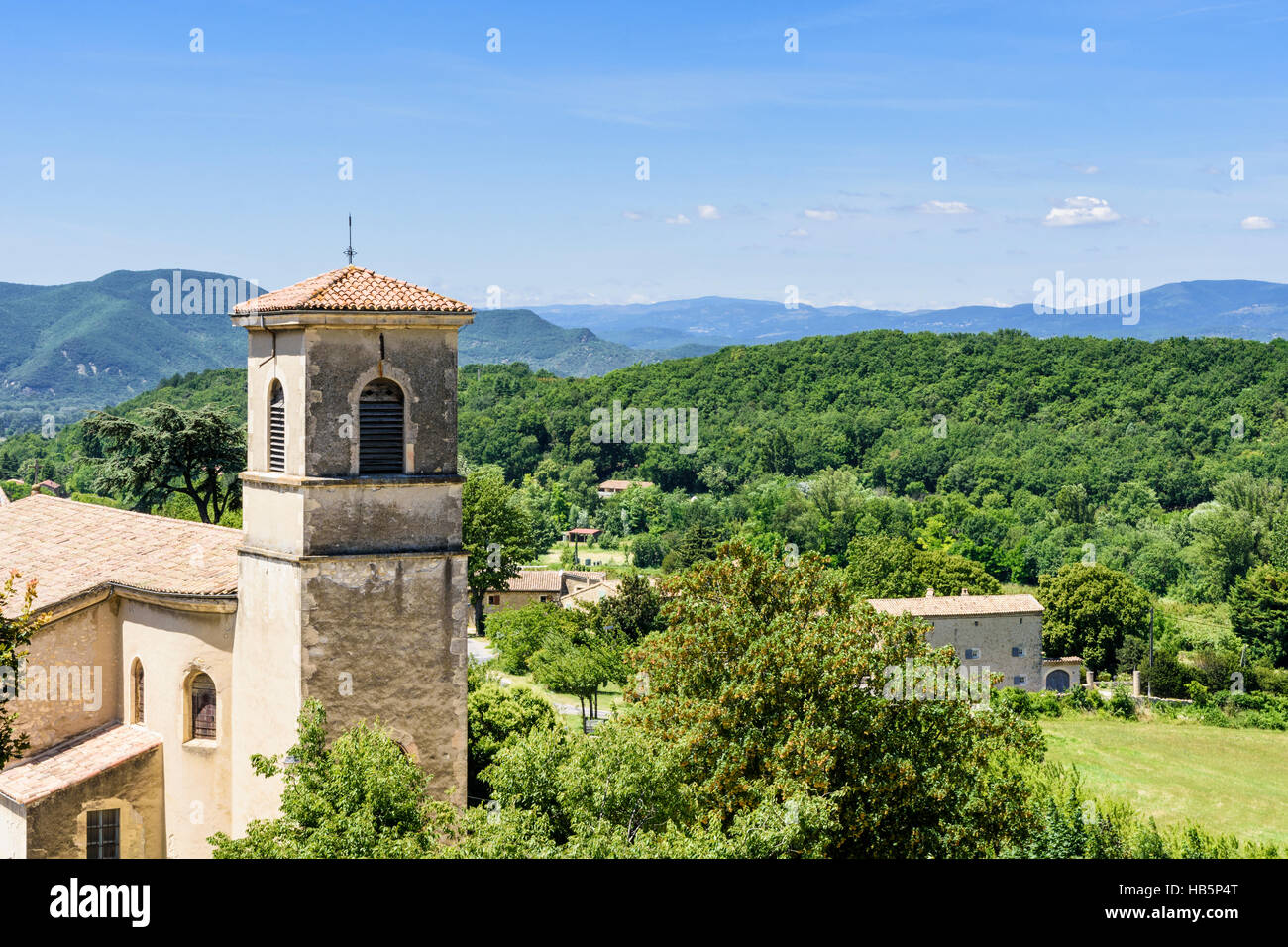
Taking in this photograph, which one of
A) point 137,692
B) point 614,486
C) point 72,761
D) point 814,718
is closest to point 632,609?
point 814,718

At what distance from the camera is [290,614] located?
789 inches

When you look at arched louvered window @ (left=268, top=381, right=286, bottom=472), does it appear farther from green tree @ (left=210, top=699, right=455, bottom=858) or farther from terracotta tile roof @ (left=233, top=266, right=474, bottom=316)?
green tree @ (left=210, top=699, right=455, bottom=858)

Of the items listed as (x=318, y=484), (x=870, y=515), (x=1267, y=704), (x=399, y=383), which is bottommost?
(x=1267, y=704)

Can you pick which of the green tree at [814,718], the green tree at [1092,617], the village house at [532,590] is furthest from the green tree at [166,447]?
the green tree at [1092,617]

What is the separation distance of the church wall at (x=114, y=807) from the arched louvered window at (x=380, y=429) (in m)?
6.79

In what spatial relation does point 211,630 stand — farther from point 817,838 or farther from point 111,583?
point 817,838

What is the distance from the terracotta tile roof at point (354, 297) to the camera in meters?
19.9

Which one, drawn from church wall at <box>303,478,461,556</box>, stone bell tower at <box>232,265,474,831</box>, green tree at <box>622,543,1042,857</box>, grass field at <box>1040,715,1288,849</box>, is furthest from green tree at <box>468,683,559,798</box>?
grass field at <box>1040,715,1288,849</box>

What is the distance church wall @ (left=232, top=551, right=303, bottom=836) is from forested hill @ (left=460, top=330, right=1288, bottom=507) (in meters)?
115

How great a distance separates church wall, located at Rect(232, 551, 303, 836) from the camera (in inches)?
787

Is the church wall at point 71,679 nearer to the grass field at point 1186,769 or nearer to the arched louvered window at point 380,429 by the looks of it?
the arched louvered window at point 380,429

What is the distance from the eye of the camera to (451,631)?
→ 68.4 feet

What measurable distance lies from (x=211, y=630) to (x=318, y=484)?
12.8 ft
